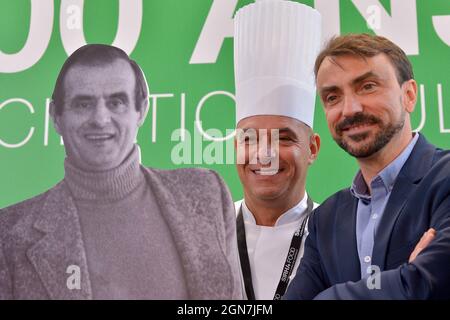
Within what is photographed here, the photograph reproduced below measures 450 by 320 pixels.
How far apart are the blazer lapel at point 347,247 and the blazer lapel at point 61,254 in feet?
2.59

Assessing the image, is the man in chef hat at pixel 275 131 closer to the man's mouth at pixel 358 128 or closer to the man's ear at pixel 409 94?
the man's mouth at pixel 358 128

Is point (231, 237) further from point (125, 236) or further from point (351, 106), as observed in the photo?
point (351, 106)

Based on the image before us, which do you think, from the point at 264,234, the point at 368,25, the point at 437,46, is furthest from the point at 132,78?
the point at 437,46

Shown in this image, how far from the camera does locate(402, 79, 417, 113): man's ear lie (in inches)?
72.0

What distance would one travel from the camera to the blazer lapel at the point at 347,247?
1755 mm

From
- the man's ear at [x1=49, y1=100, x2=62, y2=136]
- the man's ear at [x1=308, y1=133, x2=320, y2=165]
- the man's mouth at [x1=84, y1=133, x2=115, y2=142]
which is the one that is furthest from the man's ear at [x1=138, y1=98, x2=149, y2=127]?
the man's ear at [x1=308, y1=133, x2=320, y2=165]

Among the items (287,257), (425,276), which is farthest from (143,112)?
(425,276)

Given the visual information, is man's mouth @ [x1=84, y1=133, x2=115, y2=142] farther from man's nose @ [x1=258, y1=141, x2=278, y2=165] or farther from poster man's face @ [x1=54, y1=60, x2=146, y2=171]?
man's nose @ [x1=258, y1=141, x2=278, y2=165]

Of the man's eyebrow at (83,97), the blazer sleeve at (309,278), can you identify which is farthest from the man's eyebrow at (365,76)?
the man's eyebrow at (83,97)

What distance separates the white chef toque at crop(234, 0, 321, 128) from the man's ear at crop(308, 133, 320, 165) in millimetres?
48

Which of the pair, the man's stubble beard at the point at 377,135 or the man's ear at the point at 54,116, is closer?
the man's stubble beard at the point at 377,135

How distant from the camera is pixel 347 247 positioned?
1776 millimetres

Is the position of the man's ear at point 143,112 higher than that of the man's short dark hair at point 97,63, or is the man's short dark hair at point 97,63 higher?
the man's short dark hair at point 97,63

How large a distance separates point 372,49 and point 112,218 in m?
0.98
